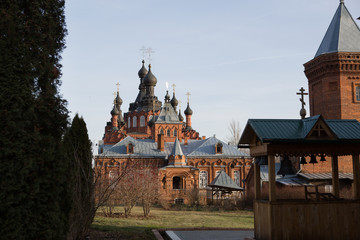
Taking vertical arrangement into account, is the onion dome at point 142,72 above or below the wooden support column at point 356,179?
above

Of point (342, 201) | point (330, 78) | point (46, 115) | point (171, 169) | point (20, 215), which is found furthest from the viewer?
point (171, 169)

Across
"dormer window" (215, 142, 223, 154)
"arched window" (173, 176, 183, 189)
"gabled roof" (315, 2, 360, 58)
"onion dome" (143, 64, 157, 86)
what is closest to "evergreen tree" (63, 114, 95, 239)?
"gabled roof" (315, 2, 360, 58)

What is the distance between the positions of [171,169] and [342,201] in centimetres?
2984

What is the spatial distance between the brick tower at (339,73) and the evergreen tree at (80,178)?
19.0 m

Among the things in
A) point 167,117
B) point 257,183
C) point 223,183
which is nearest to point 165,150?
point 167,117

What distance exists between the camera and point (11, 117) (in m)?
6.18

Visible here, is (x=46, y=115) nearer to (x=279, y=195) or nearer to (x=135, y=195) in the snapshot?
(x=135, y=195)

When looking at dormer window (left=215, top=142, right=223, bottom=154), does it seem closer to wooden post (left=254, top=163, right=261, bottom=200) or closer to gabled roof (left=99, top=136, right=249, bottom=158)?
gabled roof (left=99, top=136, right=249, bottom=158)

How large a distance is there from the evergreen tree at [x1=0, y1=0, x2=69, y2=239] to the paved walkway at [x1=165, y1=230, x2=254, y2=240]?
5.52m

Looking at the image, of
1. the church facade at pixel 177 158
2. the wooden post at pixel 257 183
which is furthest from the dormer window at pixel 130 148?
the wooden post at pixel 257 183

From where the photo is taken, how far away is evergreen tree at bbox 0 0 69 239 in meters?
6.08

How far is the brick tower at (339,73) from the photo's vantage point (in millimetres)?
25672

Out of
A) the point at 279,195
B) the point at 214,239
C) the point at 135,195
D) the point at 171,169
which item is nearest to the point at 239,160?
the point at 171,169

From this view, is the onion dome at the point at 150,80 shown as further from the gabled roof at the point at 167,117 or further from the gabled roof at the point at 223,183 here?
the gabled roof at the point at 223,183
